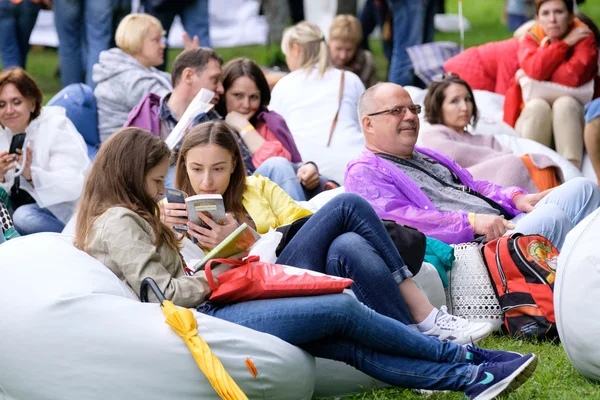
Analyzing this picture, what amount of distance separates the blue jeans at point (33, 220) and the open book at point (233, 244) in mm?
2554

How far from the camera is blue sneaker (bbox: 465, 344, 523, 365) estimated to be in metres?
3.84

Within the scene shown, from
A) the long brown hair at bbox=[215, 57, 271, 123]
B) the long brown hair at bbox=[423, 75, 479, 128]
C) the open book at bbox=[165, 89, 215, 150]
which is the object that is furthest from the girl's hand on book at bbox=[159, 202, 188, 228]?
the long brown hair at bbox=[423, 75, 479, 128]

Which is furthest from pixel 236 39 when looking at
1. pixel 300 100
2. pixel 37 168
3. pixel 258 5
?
pixel 37 168

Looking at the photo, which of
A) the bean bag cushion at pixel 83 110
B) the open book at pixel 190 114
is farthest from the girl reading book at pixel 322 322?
the bean bag cushion at pixel 83 110

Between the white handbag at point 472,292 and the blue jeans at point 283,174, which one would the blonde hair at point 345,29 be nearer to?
the blue jeans at point 283,174

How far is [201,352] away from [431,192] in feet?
7.44

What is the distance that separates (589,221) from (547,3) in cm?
433

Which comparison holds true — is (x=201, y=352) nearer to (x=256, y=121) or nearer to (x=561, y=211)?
(x=561, y=211)

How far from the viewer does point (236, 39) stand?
46.9ft

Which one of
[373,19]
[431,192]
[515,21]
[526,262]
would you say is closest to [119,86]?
[431,192]

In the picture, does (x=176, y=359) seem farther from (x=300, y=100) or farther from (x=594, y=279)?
(x=300, y=100)

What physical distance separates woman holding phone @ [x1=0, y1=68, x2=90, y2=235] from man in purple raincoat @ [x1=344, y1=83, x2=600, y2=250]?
2009 mm

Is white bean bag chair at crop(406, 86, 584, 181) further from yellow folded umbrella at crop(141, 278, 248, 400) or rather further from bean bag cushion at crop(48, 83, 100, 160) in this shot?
yellow folded umbrella at crop(141, 278, 248, 400)

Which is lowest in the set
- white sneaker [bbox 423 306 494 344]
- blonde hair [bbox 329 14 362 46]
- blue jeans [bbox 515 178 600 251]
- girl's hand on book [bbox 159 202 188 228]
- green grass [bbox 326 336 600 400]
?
green grass [bbox 326 336 600 400]
